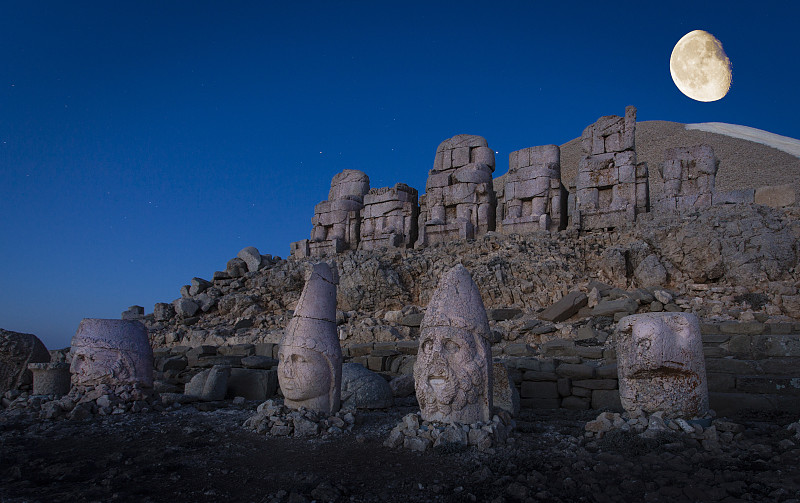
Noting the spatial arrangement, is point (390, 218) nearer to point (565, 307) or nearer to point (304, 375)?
point (565, 307)

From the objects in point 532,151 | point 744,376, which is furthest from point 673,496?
point 532,151

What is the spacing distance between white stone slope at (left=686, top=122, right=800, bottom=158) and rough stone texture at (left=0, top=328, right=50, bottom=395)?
49.0 meters

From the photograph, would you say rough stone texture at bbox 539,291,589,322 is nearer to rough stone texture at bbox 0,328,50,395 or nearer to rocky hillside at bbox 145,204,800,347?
rocky hillside at bbox 145,204,800,347

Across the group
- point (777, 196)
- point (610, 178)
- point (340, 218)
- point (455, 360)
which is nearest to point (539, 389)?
point (455, 360)

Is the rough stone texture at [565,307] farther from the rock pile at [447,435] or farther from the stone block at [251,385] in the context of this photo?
the stone block at [251,385]

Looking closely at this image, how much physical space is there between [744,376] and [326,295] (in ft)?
18.9

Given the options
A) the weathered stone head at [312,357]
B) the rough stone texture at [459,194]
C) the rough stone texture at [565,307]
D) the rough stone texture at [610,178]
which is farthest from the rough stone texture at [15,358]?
the rough stone texture at [610,178]

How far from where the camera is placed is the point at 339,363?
244 inches

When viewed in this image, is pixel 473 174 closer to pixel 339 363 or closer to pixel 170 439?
pixel 339 363

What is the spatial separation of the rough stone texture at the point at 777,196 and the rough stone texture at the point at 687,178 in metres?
1.06

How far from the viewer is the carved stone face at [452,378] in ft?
16.8

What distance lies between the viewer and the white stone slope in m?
42.9

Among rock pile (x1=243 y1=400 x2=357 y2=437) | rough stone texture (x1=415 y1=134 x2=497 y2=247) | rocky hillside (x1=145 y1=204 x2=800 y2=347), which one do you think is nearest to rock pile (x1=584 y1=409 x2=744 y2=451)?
rock pile (x1=243 y1=400 x2=357 y2=437)

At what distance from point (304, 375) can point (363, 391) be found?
151cm
